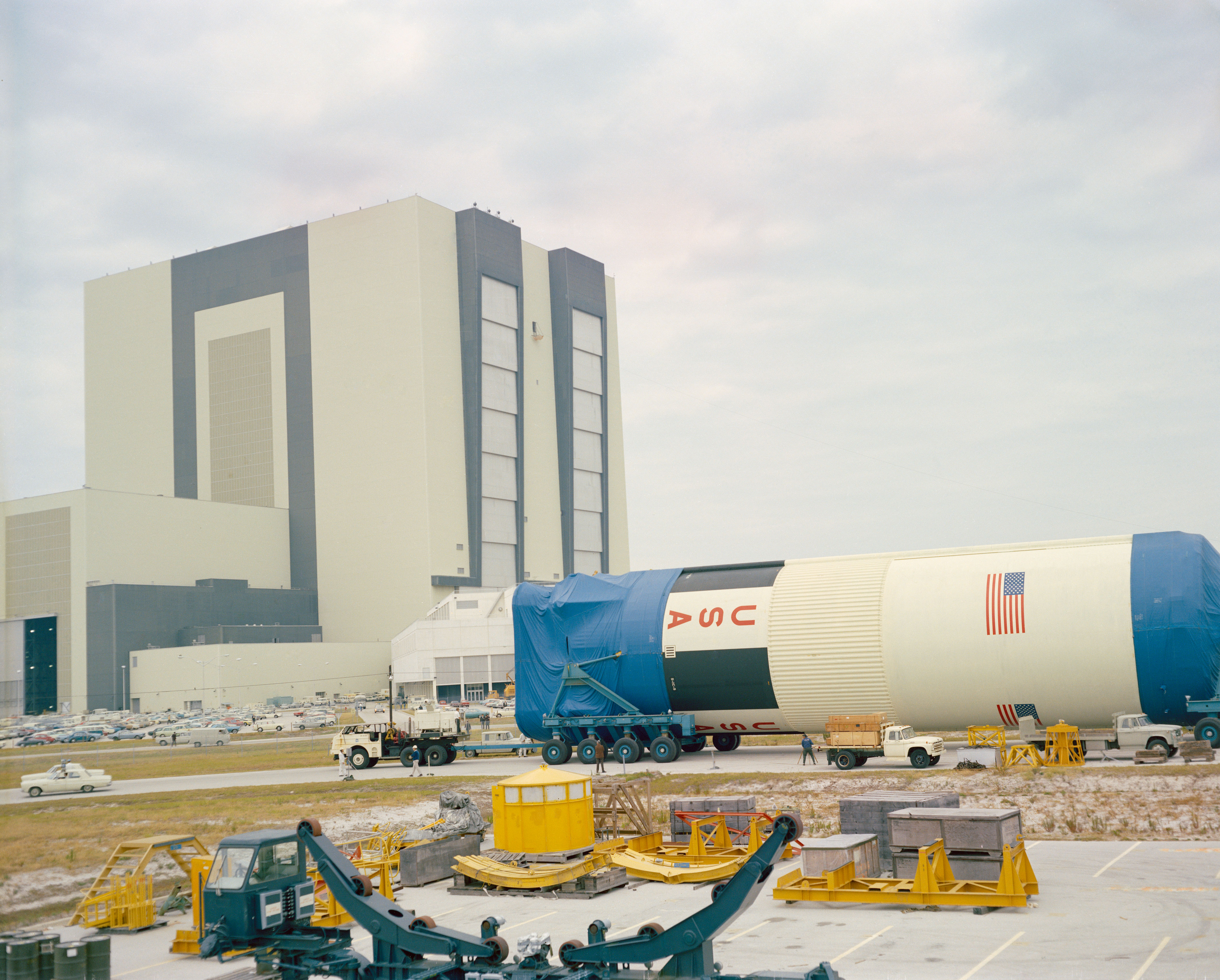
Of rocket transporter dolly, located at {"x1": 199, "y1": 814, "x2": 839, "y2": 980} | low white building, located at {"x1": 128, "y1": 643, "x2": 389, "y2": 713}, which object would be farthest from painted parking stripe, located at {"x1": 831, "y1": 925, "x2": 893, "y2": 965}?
low white building, located at {"x1": 128, "y1": 643, "x2": 389, "y2": 713}

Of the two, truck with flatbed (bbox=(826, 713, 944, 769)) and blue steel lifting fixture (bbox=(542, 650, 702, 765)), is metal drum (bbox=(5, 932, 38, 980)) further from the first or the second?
blue steel lifting fixture (bbox=(542, 650, 702, 765))

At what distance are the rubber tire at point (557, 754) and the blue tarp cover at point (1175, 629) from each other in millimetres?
21338

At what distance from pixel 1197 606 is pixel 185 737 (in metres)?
69.3

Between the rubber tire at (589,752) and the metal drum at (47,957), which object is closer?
the metal drum at (47,957)

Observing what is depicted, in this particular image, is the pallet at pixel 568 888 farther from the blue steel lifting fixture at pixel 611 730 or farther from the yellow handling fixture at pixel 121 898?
the blue steel lifting fixture at pixel 611 730

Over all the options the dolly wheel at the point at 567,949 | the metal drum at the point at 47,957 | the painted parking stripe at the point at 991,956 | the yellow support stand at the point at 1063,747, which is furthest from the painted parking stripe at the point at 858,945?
the yellow support stand at the point at 1063,747

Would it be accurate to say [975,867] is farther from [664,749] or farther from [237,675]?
[237,675]

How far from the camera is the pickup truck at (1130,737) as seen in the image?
1490 inches

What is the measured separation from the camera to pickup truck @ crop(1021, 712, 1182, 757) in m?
37.8

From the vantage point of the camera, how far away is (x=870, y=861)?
21.3 meters

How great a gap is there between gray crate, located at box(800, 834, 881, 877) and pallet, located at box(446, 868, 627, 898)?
3631 millimetres

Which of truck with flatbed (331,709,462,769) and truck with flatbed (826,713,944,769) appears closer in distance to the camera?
truck with flatbed (826,713,944,769)

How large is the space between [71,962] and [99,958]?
0.45 meters

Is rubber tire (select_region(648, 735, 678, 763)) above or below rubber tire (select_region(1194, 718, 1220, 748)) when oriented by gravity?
below
